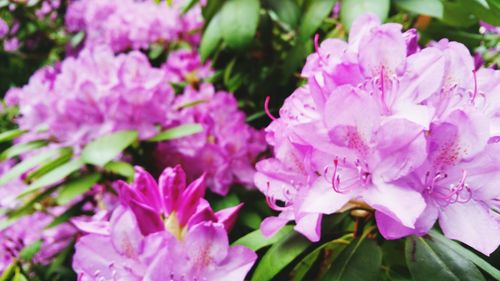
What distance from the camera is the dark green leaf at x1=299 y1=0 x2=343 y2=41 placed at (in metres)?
1.05

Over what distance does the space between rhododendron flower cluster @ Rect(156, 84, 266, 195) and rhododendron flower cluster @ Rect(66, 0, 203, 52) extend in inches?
20.3

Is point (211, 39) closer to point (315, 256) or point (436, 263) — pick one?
point (315, 256)

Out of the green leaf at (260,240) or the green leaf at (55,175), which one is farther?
the green leaf at (55,175)

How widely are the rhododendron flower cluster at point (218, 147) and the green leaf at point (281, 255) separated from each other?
0.45 meters

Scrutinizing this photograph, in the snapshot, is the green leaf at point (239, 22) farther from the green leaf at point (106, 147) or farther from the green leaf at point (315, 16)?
the green leaf at point (106, 147)

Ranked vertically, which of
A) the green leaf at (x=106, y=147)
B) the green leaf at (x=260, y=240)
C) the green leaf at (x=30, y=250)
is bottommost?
the green leaf at (x=30, y=250)

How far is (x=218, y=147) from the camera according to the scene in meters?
1.18

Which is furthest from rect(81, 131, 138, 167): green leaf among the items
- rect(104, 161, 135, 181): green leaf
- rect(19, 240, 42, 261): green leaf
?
rect(19, 240, 42, 261): green leaf

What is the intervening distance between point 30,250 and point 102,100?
0.41 meters

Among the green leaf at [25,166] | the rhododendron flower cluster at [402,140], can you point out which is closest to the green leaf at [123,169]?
the green leaf at [25,166]

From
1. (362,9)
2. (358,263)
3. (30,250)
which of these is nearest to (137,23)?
(30,250)

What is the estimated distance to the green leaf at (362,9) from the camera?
96 centimetres

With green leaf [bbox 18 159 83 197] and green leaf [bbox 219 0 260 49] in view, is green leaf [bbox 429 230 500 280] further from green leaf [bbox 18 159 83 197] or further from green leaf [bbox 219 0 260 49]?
green leaf [bbox 18 159 83 197]

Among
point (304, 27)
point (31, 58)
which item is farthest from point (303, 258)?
point (31, 58)
